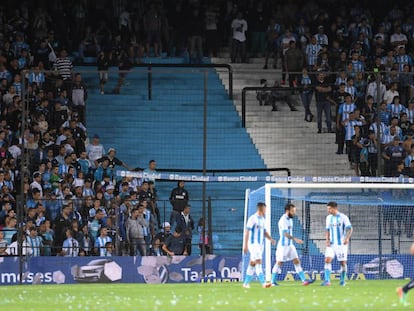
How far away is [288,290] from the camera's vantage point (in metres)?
26.4

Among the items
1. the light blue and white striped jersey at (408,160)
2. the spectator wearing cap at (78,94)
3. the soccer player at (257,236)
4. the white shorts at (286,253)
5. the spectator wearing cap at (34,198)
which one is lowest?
the white shorts at (286,253)

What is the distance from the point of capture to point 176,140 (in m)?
34.7

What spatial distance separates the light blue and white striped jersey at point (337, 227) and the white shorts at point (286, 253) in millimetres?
935

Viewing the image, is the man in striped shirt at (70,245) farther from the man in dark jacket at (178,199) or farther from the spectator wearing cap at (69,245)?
the man in dark jacket at (178,199)

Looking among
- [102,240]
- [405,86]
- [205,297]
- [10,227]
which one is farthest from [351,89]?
[205,297]

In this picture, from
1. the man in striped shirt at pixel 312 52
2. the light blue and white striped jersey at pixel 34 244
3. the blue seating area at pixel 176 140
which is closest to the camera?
the light blue and white striped jersey at pixel 34 244

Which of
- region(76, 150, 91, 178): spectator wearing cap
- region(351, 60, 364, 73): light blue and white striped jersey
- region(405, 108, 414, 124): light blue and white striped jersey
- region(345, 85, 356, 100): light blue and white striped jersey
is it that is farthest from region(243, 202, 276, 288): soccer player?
region(351, 60, 364, 73): light blue and white striped jersey

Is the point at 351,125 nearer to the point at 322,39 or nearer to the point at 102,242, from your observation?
the point at 102,242

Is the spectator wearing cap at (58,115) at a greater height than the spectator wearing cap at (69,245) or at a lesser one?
greater

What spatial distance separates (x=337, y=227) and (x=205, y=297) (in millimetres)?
5614

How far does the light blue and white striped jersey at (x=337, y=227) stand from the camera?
1129 inches

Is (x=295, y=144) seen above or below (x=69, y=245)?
above

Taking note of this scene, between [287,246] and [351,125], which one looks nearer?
[287,246]

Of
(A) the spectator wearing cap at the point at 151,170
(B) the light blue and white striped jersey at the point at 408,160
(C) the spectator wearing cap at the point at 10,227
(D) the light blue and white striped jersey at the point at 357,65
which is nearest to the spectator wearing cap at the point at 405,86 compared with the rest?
(B) the light blue and white striped jersey at the point at 408,160
